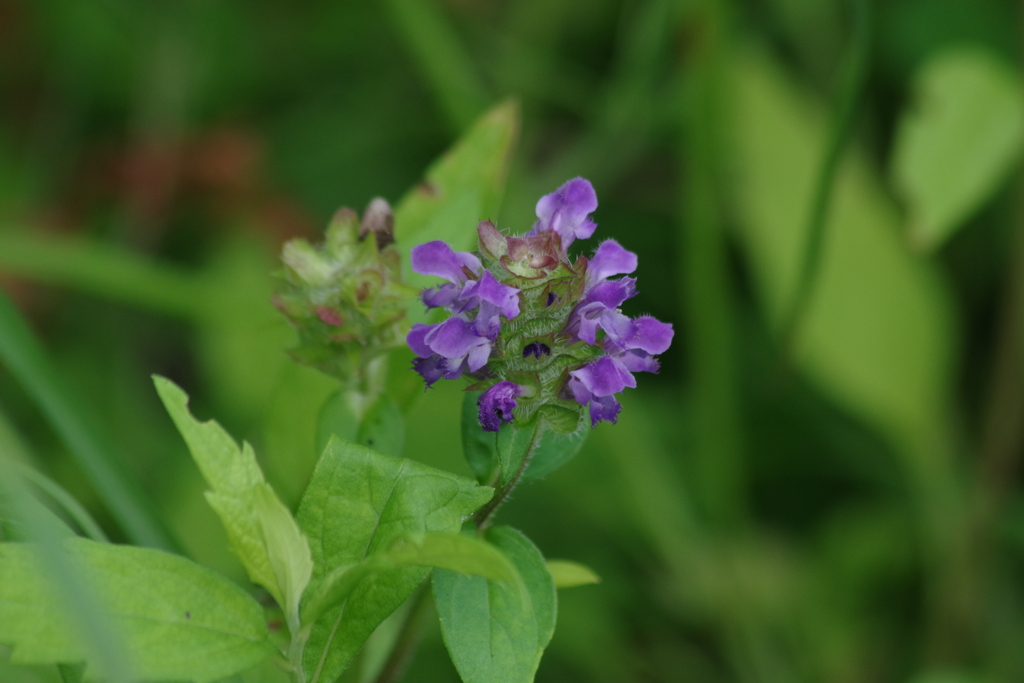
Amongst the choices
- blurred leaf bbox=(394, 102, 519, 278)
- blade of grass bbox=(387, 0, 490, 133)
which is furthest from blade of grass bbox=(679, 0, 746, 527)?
blurred leaf bbox=(394, 102, 519, 278)

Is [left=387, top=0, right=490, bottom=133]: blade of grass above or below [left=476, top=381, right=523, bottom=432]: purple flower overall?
above

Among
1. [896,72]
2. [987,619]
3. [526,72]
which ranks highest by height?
[896,72]

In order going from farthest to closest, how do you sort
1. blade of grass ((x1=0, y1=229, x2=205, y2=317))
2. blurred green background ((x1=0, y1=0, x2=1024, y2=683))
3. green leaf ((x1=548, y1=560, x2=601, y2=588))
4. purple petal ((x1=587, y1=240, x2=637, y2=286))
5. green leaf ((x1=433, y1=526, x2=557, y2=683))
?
1. blurred green background ((x1=0, y1=0, x2=1024, y2=683))
2. blade of grass ((x1=0, y1=229, x2=205, y2=317))
3. green leaf ((x1=548, y1=560, x2=601, y2=588))
4. purple petal ((x1=587, y1=240, x2=637, y2=286))
5. green leaf ((x1=433, y1=526, x2=557, y2=683))

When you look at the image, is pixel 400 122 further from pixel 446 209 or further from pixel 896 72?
pixel 446 209

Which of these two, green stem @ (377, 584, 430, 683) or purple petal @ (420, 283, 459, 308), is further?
green stem @ (377, 584, 430, 683)

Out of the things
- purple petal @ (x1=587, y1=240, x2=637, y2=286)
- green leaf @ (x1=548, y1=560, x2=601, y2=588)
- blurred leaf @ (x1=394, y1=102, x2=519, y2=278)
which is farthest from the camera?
blurred leaf @ (x1=394, y1=102, x2=519, y2=278)

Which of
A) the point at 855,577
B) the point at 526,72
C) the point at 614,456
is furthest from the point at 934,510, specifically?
the point at 526,72

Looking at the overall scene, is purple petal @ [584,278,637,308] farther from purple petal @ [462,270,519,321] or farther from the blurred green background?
the blurred green background

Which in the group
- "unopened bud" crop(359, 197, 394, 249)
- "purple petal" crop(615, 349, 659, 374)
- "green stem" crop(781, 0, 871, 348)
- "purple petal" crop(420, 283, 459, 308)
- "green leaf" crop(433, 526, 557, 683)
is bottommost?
"green leaf" crop(433, 526, 557, 683)
